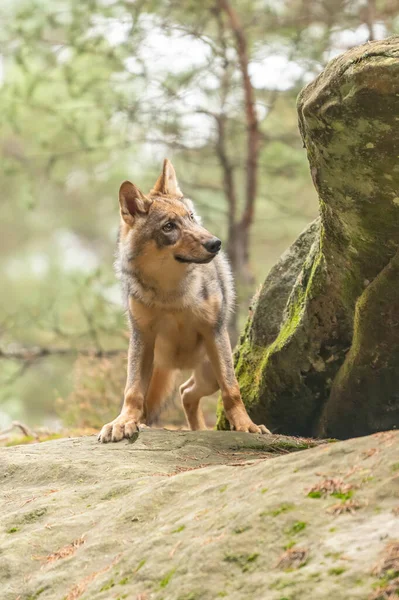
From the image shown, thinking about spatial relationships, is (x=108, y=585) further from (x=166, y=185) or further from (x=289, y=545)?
(x=166, y=185)

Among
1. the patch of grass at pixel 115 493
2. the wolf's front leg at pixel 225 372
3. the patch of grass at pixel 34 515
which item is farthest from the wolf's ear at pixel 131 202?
the patch of grass at pixel 34 515

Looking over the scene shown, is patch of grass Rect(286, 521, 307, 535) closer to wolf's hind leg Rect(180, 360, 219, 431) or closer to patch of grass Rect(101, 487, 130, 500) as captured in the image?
Answer: patch of grass Rect(101, 487, 130, 500)

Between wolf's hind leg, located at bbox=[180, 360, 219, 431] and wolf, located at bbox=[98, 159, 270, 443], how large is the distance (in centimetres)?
2

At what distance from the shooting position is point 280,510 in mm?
2729

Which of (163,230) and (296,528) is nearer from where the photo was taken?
(296,528)

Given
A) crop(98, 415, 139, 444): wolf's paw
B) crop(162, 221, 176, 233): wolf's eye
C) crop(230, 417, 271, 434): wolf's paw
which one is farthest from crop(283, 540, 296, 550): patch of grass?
crop(162, 221, 176, 233): wolf's eye

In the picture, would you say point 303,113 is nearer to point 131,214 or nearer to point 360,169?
point 360,169

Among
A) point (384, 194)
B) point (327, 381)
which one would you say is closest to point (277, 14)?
point (327, 381)

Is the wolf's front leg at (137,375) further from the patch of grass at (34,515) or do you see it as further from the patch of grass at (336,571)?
the patch of grass at (336,571)

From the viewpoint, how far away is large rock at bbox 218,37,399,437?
149 inches

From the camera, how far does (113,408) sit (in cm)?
1139

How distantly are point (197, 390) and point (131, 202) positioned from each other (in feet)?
5.81

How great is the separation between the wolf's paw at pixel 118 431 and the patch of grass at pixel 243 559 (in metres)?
2.91

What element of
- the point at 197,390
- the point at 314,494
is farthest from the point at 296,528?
the point at 197,390
